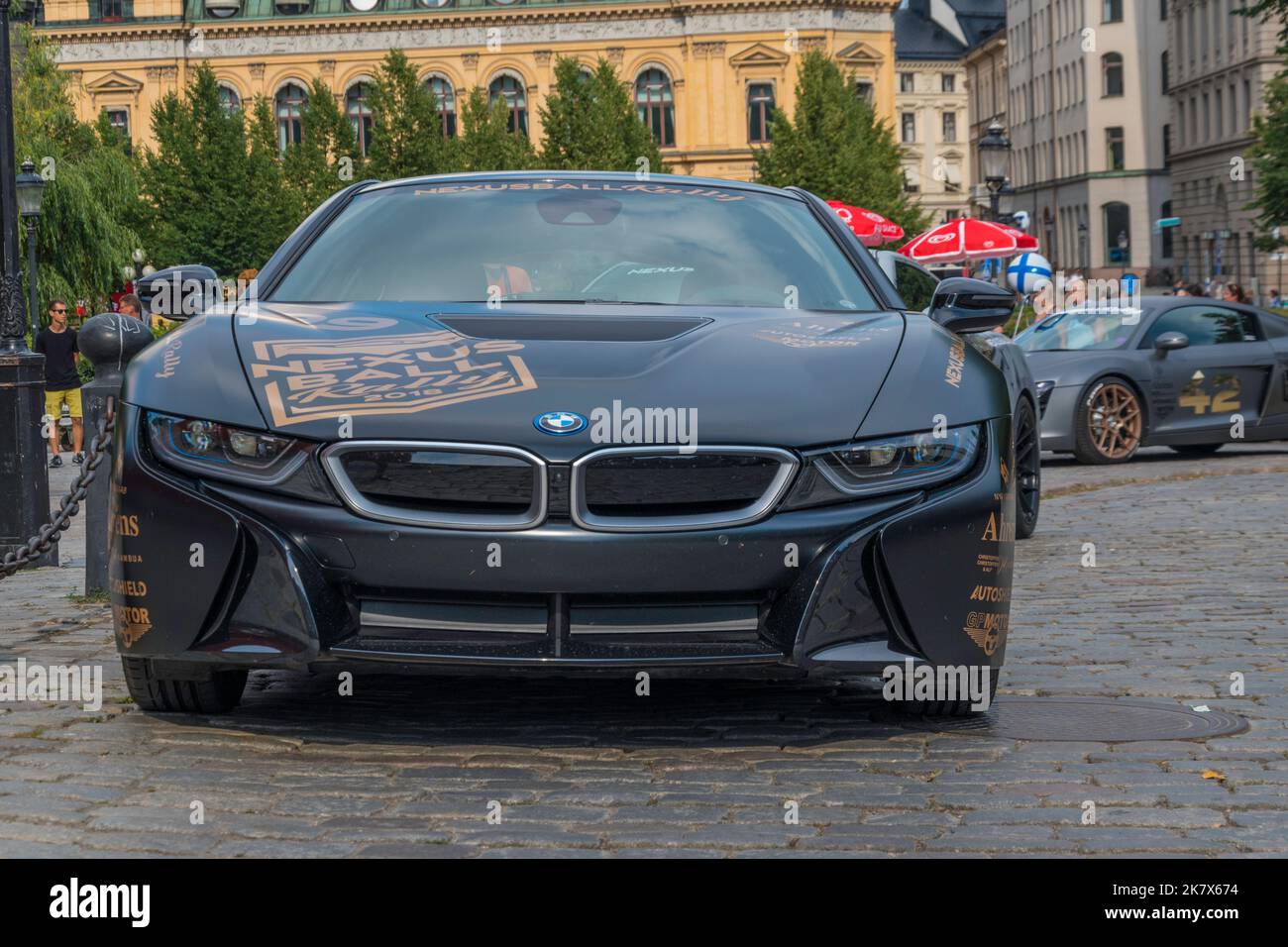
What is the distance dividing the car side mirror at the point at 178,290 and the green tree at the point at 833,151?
66.4 m

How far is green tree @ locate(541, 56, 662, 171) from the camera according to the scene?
254 ft

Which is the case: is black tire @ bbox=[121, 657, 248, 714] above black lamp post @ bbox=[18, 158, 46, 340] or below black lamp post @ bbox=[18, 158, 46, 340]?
below

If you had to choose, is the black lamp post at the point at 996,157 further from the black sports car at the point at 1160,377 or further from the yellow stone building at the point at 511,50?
the yellow stone building at the point at 511,50

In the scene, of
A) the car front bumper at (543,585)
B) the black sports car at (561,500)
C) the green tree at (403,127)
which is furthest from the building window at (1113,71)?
the car front bumper at (543,585)

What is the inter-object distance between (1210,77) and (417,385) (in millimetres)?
93537

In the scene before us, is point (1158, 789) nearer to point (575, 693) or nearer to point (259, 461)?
point (575, 693)

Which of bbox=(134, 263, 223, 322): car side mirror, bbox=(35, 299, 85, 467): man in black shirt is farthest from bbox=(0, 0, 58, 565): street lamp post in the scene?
bbox=(35, 299, 85, 467): man in black shirt

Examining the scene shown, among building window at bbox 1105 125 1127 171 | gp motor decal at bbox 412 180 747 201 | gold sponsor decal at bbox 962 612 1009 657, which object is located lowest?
gold sponsor decal at bbox 962 612 1009 657

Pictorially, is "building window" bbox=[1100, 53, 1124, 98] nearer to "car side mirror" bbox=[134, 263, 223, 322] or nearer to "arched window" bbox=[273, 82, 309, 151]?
"arched window" bbox=[273, 82, 309, 151]

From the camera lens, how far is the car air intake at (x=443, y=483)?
4617 mm

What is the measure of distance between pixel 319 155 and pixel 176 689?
7464cm

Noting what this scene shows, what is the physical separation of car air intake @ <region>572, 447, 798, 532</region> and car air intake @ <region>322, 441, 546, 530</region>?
121 mm

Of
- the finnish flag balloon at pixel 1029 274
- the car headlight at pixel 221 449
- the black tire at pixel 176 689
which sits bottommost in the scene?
the black tire at pixel 176 689
